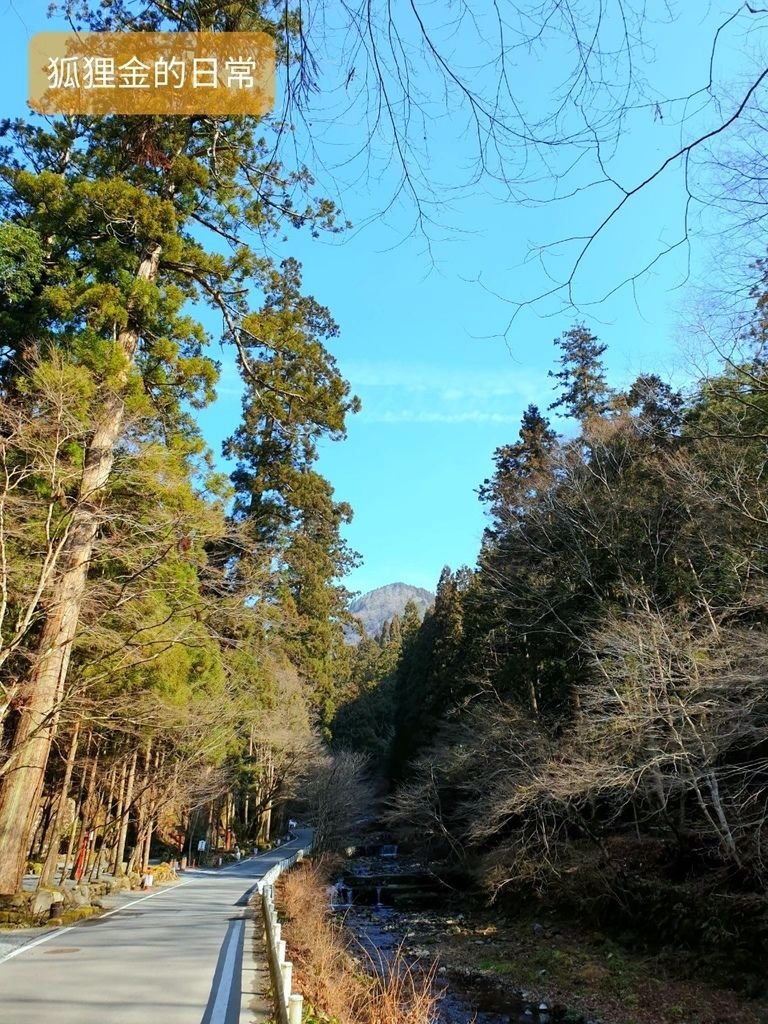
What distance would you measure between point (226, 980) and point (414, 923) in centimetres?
1580

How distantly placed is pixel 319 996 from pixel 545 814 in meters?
12.3

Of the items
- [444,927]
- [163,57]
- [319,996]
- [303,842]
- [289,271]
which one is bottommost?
[303,842]

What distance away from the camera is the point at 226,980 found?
21.0 feet

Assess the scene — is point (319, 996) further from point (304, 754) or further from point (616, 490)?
point (304, 754)

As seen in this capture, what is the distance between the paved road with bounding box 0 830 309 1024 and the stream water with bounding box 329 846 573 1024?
2.05m

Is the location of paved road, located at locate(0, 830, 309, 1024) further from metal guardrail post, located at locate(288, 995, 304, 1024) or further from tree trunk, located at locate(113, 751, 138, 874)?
tree trunk, located at locate(113, 751, 138, 874)

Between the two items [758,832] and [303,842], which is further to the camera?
Result: [303,842]

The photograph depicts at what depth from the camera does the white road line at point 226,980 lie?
5.25 meters

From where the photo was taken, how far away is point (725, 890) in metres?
12.9

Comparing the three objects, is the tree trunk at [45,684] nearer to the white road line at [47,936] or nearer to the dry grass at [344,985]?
the white road line at [47,936]

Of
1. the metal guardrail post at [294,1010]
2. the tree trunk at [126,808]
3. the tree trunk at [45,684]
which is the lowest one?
the tree trunk at [126,808]

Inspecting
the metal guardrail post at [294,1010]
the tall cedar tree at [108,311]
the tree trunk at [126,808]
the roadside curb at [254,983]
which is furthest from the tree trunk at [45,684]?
the tree trunk at [126,808]

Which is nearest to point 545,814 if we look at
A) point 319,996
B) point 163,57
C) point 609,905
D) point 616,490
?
point 609,905

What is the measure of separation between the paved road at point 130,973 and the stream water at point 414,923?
205 cm
